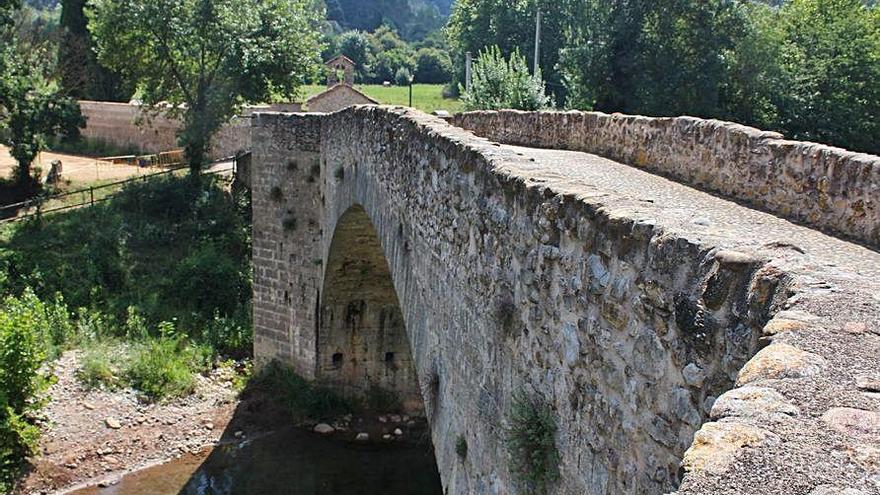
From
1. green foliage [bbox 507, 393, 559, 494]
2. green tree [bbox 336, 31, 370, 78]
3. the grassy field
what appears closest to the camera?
green foliage [bbox 507, 393, 559, 494]

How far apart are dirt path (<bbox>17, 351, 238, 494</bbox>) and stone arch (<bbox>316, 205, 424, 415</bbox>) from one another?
2.52m

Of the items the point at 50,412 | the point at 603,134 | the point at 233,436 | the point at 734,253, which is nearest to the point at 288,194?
the point at 233,436

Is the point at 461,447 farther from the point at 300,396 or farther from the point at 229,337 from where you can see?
the point at 229,337

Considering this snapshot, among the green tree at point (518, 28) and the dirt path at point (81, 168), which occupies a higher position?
the green tree at point (518, 28)

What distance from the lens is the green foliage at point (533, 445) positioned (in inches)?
188

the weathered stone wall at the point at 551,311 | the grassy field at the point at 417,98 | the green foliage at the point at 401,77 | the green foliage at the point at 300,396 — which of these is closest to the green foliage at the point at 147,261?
the green foliage at the point at 300,396

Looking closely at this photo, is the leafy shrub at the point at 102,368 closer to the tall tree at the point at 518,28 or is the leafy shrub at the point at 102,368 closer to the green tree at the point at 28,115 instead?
Answer: the green tree at the point at 28,115

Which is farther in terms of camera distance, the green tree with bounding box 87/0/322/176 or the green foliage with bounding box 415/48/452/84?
the green foliage with bounding box 415/48/452/84

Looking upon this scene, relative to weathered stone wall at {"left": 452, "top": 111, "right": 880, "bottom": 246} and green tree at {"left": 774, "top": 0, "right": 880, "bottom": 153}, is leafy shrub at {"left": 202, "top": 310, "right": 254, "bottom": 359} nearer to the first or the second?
weathered stone wall at {"left": 452, "top": 111, "right": 880, "bottom": 246}

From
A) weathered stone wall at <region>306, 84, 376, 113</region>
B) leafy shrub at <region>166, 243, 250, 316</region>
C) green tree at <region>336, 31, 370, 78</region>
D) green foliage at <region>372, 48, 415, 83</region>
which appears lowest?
leafy shrub at <region>166, 243, 250, 316</region>

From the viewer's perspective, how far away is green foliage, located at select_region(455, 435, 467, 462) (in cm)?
687

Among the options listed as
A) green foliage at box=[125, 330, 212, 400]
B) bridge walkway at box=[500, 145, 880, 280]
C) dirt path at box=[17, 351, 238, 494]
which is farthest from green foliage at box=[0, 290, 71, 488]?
bridge walkway at box=[500, 145, 880, 280]

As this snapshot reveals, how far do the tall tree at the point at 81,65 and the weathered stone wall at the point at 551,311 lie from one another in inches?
1099

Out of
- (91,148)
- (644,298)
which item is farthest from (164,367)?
(91,148)
